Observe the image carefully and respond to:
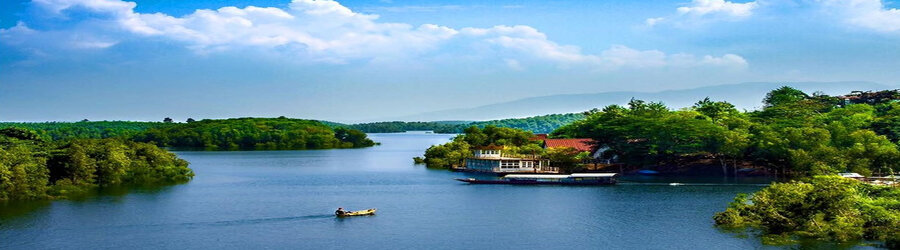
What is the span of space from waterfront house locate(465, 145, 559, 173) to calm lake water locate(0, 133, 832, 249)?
13.0 metres

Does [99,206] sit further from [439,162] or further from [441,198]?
[439,162]

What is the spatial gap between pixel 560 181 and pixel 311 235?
29.6 metres

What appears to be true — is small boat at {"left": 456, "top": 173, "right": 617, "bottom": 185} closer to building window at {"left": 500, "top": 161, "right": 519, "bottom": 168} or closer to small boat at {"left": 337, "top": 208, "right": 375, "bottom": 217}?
building window at {"left": 500, "top": 161, "right": 519, "bottom": 168}

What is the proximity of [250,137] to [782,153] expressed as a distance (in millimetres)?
120001

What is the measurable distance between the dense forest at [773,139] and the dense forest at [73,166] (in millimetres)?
44139

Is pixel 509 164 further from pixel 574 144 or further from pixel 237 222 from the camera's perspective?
pixel 237 222

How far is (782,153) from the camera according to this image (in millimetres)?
66562

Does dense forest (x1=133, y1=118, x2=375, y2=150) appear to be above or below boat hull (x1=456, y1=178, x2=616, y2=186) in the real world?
above

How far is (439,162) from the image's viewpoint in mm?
91812

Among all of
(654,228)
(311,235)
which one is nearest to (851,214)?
(654,228)

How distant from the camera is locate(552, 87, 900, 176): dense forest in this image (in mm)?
62125

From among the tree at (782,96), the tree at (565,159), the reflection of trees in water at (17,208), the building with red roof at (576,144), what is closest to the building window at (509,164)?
the tree at (565,159)

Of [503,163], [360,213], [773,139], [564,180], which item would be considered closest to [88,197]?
[360,213]

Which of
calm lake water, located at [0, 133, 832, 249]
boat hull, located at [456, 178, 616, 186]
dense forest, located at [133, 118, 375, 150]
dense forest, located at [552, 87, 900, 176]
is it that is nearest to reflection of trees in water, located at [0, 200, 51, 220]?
calm lake water, located at [0, 133, 832, 249]
